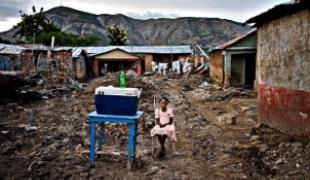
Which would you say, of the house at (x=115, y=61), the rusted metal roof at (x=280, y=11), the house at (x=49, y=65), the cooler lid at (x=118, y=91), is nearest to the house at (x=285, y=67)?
the rusted metal roof at (x=280, y=11)

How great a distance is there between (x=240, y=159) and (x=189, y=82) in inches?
727

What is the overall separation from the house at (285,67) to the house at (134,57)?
2797 cm

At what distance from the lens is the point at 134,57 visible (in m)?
38.0

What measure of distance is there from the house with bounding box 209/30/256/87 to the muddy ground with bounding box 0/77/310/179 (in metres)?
8.87

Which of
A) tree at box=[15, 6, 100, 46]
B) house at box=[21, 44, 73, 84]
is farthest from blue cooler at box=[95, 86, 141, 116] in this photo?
tree at box=[15, 6, 100, 46]

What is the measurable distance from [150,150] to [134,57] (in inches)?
1196

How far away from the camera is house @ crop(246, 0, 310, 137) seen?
764 cm

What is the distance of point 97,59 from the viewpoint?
37812 millimetres

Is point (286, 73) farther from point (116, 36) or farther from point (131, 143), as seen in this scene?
point (116, 36)

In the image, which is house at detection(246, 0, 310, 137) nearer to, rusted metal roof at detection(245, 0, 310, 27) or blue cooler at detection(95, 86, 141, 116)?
rusted metal roof at detection(245, 0, 310, 27)

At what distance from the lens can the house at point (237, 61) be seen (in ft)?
71.8

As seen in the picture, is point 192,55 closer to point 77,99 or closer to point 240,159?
point 77,99

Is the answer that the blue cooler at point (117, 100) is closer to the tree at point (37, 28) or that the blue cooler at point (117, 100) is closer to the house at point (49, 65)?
the house at point (49, 65)

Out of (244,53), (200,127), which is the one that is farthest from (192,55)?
(200,127)
